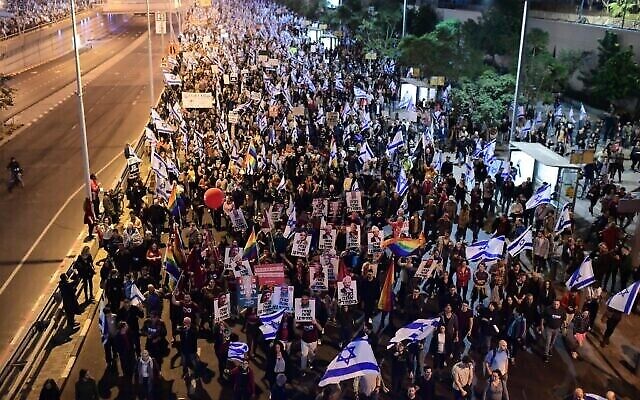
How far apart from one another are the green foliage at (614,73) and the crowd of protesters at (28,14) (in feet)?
132

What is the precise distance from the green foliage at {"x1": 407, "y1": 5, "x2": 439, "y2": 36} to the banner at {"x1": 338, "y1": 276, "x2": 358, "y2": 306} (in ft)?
150

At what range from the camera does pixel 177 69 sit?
4994 cm

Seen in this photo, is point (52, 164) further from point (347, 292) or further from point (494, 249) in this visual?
point (494, 249)

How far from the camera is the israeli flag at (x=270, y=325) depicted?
480 inches

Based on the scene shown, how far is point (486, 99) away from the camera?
31172 mm

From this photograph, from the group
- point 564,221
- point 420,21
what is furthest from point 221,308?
point 420,21

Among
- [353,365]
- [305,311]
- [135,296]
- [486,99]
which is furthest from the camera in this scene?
[486,99]

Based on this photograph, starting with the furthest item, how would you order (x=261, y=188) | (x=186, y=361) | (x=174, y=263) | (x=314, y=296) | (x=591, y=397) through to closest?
(x=261, y=188)
(x=174, y=263)
(x=314, y=296)
(x=186, y=361)
(x=591, y=397)

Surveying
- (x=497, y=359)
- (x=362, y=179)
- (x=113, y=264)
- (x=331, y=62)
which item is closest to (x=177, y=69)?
(x=331, y=62)

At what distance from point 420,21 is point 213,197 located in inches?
1651

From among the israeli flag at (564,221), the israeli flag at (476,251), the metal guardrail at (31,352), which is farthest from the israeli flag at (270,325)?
the israeli flag at (564,221)

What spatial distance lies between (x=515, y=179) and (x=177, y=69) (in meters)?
33.3

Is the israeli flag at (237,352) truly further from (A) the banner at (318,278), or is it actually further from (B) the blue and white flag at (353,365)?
(A) the banner at (318,278)

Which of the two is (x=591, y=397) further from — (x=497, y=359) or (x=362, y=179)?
(x=362, y=179)
